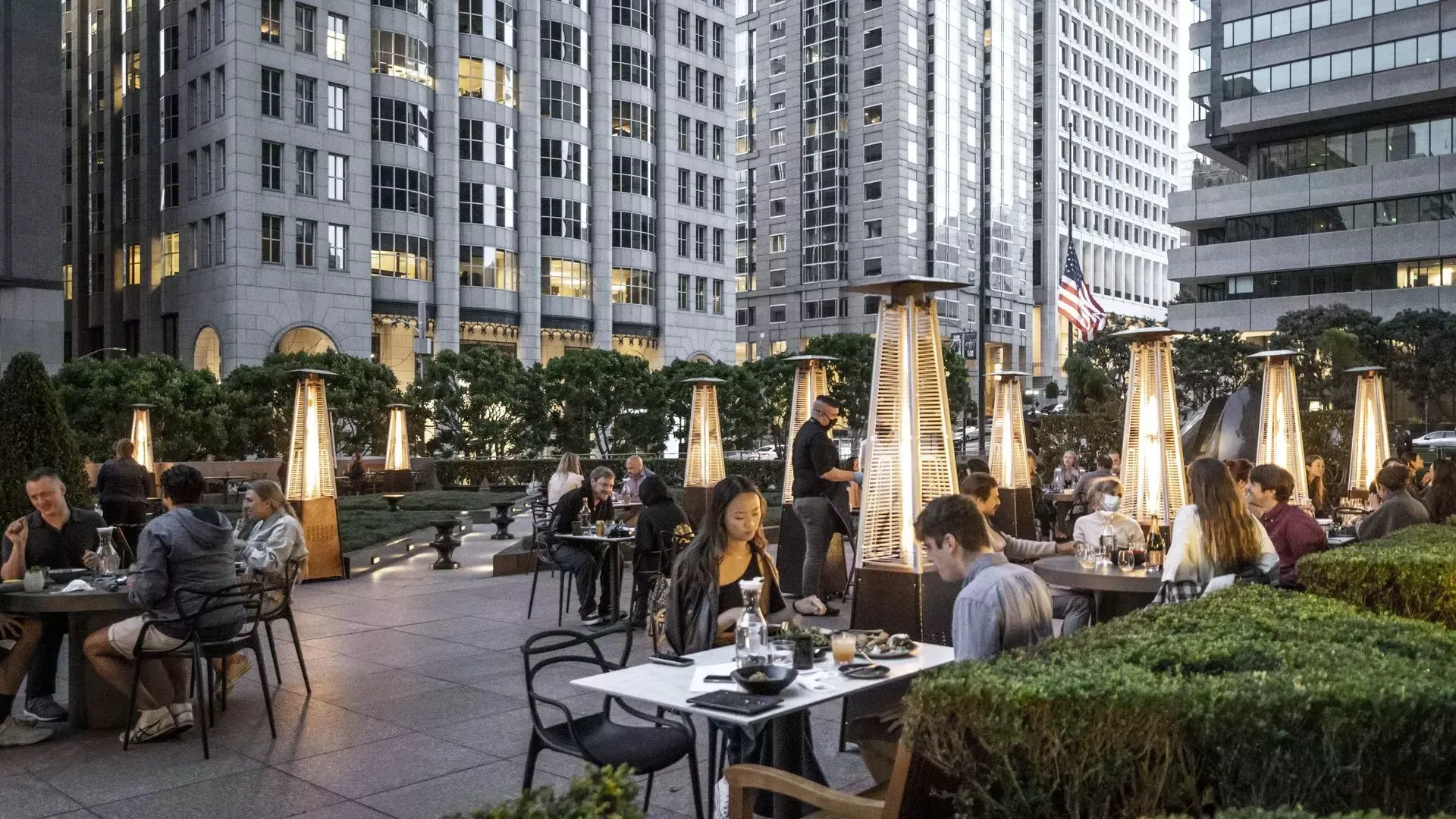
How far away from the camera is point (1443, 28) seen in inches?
2286

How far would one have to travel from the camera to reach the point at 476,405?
36625 millimetres

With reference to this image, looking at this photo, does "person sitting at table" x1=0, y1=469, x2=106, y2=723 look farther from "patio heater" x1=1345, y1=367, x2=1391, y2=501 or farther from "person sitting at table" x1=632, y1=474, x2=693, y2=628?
"patio heater" x1=1345, y1=367, x2=1391, y2=501

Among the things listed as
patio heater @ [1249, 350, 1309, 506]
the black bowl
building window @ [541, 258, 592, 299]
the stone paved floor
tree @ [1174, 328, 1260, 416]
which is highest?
building window @ [541, 258, 592, 299]

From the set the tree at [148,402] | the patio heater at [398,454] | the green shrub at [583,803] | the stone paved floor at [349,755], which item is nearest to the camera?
the green shrub at [583,803]

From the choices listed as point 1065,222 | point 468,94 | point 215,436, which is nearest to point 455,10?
point 468,94

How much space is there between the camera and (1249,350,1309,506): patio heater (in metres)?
16.3

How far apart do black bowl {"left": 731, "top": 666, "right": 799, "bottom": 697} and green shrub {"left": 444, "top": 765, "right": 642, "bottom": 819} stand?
7.11 feet

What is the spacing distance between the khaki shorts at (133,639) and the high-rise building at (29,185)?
1497 inches

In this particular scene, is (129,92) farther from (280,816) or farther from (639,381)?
(280,816)

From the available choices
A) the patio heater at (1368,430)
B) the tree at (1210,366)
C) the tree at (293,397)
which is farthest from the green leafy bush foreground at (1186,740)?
the tree at (1210,366)

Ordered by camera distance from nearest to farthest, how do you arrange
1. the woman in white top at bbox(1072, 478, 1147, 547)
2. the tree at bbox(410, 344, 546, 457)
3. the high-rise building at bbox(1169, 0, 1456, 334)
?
the woman in white top at bbox(1072, 478, 1147, 547) → the tree at bbox(410, 344, 546, 457) → the high-rise building at bbox(1169, 0, 1456, 334)

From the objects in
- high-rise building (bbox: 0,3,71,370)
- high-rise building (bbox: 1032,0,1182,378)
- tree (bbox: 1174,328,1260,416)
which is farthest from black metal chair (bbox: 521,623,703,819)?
high-rise building (bbox: 1032,0,1182,378)

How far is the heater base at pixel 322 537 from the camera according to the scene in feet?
48.2

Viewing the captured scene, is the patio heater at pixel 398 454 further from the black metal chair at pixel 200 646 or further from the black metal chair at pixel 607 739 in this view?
the black metal chair at pixel 607 739
